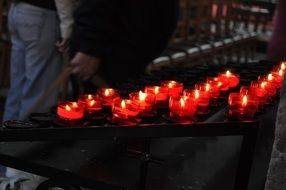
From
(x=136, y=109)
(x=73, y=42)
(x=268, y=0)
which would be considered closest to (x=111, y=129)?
(x=136, y=109)

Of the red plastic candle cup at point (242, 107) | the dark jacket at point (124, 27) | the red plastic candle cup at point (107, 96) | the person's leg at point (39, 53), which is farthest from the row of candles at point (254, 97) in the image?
the person's leg at point (39, 53)

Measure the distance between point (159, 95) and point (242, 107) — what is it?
0.29 meters

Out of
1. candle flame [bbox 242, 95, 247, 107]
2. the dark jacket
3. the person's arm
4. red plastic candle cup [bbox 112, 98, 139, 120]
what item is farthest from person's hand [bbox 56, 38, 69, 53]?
candle flame [bbox 242, 95, 247, 107]

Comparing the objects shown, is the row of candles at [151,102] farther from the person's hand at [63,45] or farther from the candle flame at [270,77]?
the person's hand at [63,45]

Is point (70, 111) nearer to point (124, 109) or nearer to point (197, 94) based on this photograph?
point (124, 109)

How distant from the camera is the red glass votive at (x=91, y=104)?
1.48 m

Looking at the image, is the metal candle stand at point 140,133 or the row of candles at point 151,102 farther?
the row of candles at point 151,102

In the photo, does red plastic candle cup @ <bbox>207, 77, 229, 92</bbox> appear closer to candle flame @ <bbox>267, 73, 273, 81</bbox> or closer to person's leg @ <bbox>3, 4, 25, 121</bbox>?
candle flame @ <bbox>267, 73, 273, 81</bbox>

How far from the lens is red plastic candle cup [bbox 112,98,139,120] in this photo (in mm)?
1386

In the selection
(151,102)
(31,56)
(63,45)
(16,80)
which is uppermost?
(151,102)

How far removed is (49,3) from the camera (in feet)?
10.1

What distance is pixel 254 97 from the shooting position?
1503 millimetres

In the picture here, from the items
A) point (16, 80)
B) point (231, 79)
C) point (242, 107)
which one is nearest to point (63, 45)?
point (16, 80)

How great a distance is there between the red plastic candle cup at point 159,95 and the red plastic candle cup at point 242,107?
214 millimetres
